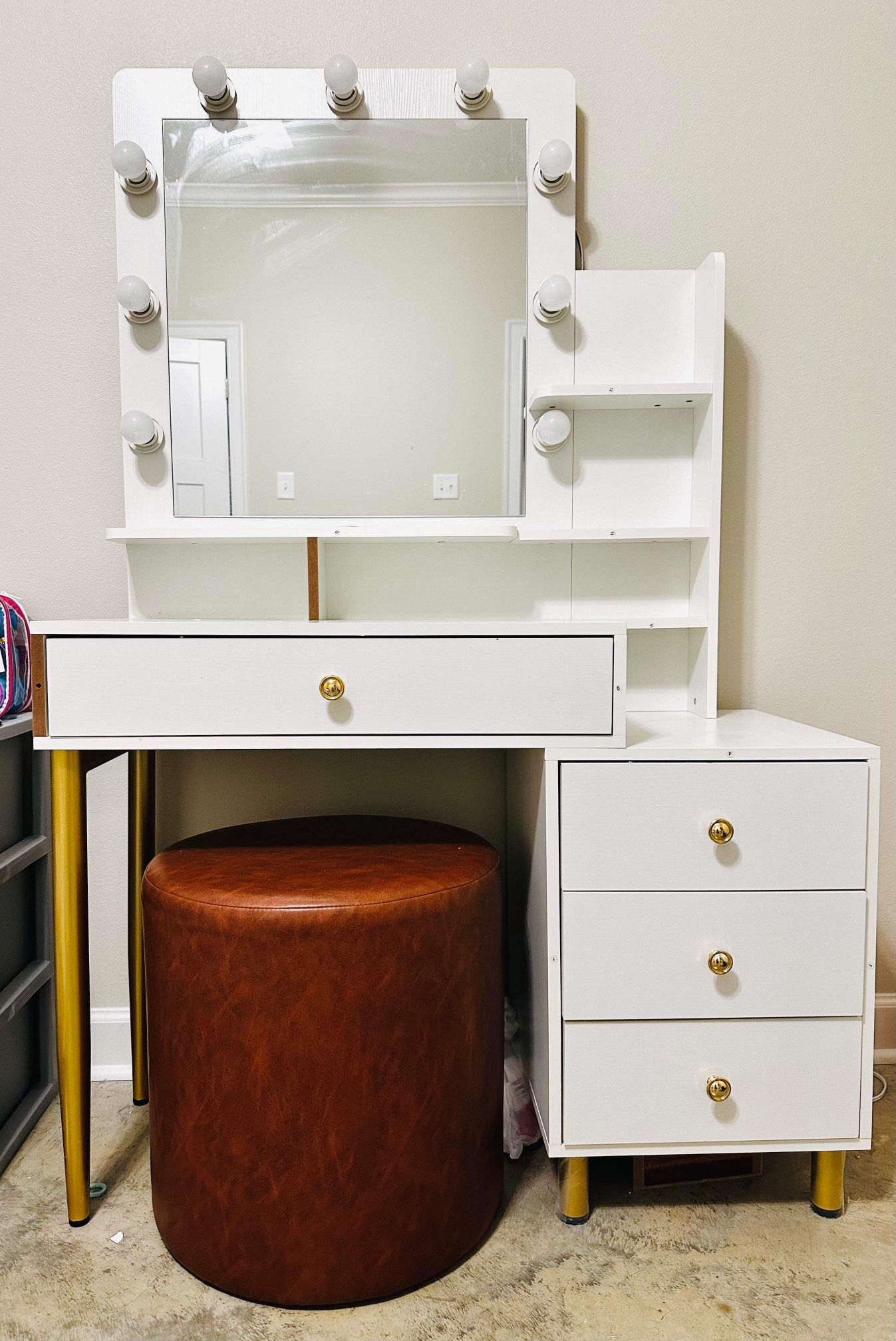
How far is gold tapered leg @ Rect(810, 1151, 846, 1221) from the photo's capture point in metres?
1.26

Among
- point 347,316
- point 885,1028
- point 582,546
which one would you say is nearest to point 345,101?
point 347,316

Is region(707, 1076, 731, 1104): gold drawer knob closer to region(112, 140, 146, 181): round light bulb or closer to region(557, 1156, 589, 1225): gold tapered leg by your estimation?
region(557, 1156, 589, 1225): gold tapered leg

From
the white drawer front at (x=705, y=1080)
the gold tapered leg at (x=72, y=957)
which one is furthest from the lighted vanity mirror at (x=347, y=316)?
the white drawer front at (x=705, y=1080)

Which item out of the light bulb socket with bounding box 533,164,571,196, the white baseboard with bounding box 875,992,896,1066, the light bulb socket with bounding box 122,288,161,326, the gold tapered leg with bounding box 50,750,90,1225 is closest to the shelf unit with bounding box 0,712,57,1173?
the gold tapered leg with bounding box 50,750,90,1225

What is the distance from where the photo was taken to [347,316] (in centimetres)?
155

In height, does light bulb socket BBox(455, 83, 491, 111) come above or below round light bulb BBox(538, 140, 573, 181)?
above

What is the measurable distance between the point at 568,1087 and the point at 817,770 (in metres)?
0.57

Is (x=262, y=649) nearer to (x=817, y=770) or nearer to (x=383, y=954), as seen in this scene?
(x=383, y=954)

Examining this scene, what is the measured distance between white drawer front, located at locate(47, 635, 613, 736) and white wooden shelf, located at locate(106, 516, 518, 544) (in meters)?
0.37

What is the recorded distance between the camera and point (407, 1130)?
3.57ft

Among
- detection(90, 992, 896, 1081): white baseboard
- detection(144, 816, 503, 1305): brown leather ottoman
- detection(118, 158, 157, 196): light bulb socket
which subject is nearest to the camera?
detection(144, 816, 503, 1305): brown leather ottoman

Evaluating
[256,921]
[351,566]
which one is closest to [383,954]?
[256,921]

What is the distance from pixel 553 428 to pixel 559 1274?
1320mm

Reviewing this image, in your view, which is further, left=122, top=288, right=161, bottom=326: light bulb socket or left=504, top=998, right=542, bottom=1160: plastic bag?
left=122, top=288, right=161, bottom=326: light bulb socket
